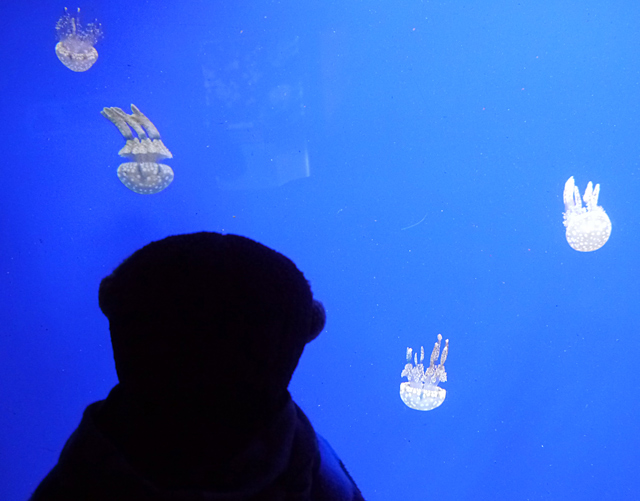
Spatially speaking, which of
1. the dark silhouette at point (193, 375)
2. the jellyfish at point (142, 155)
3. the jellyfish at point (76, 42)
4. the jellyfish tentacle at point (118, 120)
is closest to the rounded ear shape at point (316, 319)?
the dark silhouette at point (193, 375)

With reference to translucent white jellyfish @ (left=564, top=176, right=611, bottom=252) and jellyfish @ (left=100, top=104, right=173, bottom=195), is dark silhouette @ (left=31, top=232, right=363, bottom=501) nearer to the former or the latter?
jellyfish @ (left=100, top=104, right=173, bottom=195)

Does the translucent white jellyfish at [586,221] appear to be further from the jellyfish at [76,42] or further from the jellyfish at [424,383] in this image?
the jellyfish at [76,42]

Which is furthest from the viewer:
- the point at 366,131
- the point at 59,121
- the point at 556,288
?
the point at 556,288

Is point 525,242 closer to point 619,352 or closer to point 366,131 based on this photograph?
point 619,352

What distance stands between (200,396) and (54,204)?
149 centimetres

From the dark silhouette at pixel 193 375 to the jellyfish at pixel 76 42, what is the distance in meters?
1.37

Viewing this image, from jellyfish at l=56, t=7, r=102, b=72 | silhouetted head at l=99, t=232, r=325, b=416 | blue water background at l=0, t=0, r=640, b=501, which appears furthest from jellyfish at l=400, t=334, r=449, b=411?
jellyfish at l=56, t=7, r=102, b=72

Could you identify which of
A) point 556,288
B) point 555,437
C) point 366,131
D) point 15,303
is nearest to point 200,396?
point 366,131

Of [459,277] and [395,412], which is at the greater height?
[459,277]

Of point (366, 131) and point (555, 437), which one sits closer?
point (366, 131)

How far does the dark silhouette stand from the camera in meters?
0.68

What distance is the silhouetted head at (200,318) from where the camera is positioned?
2.23ft

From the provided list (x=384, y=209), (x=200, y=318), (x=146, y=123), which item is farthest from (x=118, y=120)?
(x=200, y=318)

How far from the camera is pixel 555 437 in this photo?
212 cm
